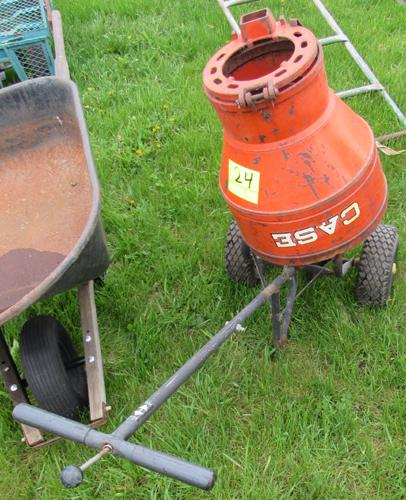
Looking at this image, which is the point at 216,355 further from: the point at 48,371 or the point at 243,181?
the point at 243,181

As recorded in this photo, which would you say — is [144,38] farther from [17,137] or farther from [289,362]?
[289,362]

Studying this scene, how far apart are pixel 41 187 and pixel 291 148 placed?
148 centimetres

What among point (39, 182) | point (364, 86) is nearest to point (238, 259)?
point (39, 182)

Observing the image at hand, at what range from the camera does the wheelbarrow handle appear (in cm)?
130

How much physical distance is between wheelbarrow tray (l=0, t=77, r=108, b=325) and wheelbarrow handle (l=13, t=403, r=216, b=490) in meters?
1.05

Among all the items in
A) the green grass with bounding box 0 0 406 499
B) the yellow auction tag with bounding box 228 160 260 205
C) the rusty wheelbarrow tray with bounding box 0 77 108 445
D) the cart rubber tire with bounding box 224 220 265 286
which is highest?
the yellow auction tag with bounding box 228 160 260 205

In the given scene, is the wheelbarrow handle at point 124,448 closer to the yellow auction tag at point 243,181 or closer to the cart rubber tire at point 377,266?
the yellow auction tag at point 243,181

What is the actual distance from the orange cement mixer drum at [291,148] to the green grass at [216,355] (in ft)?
1.94

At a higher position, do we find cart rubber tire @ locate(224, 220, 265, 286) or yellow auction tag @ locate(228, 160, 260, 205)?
yellow auction tag @ locate(228, 160, 260, 205)

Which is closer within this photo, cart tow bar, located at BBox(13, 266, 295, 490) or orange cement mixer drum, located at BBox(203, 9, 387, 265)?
cart tow bar, located at BBox(13, 266, 295, 490)

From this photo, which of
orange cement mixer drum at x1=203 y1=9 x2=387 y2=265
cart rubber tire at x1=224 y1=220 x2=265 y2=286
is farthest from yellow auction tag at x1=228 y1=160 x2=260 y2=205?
cart rubber tire at x1=224 y1=220 x2=265 y2=286

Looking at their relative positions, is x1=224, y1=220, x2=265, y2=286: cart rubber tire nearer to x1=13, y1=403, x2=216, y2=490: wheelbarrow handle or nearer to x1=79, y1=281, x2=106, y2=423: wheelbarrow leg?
x1=79, y1=281, x2=106, y2=423: wheelbarrow leg

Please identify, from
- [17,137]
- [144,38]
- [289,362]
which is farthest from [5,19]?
[289,362]

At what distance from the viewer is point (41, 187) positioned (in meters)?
2.89
